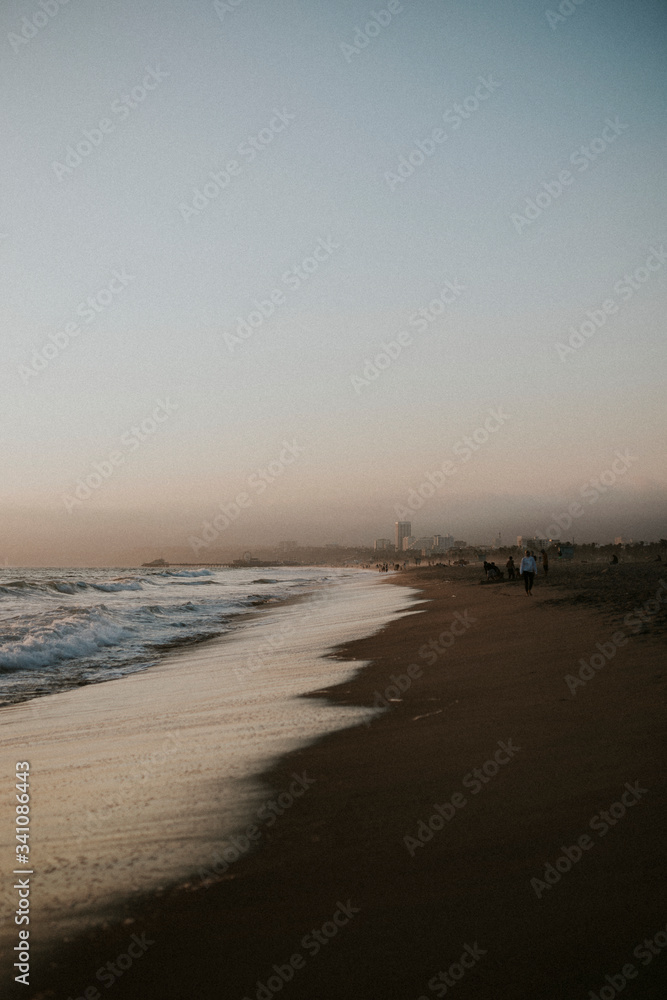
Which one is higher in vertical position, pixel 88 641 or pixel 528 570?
pixel 528 570

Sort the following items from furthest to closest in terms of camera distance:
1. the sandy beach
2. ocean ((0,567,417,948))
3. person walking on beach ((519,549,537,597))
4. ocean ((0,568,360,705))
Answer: person walking on beach ((519,549,537,597))
ocean ((0,568,360,705))
ocean ((0,567,417,948))
the sandy beach

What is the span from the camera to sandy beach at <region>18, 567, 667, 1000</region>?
99.6 inches

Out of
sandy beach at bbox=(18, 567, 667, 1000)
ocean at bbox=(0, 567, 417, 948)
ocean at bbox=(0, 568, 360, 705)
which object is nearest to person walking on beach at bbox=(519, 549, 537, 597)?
ocean at bbox=(0, 567, 417, 948)

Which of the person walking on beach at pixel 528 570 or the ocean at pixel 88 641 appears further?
the person walking on beach at pixel 528 570

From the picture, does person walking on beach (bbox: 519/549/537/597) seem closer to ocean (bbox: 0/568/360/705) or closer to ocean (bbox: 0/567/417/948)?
ocean (bbox: 0/567/417/948)

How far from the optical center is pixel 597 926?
2.69 metres

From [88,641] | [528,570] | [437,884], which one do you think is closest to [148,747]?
[437,884]

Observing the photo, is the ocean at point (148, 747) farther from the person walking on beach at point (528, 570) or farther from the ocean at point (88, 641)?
the person walking on beach at point (528, 570)

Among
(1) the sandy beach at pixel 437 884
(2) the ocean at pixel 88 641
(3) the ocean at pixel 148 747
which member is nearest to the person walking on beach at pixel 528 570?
(3) the ocean at pixel 148 747

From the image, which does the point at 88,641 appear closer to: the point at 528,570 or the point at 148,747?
the point at 148,747

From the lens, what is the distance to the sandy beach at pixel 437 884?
2.53 m

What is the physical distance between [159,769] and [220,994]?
310 cm

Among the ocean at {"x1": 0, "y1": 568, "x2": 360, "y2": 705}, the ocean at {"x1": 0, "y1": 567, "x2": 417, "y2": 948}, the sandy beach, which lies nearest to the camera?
the sandy beach

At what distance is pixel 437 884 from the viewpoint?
10.2ft
